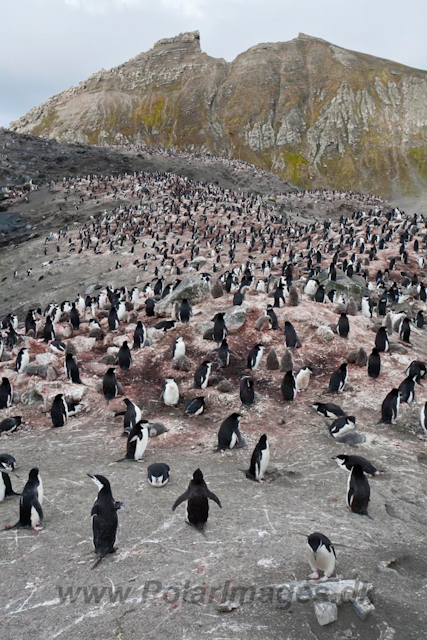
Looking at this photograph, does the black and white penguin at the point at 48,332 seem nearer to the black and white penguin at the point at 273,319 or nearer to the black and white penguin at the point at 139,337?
the black and white penguin at the point at 139,337

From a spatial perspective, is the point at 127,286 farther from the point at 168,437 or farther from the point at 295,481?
the point at 295,481

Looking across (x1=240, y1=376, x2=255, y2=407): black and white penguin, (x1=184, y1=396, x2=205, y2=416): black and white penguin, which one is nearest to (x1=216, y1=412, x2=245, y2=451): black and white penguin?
(x1=184, y1=396, x2=205, y2=416): black and white penguin

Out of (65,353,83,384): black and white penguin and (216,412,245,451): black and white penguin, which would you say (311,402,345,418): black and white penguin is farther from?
(65,353,83,384): black and white penguin

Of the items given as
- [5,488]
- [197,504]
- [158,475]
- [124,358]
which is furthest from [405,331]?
[5,488]

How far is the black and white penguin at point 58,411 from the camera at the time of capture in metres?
10.6

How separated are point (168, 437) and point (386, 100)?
128210 millimetres

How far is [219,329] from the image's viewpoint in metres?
13.9

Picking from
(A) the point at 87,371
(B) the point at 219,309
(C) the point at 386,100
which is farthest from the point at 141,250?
(C) the point at 386,100

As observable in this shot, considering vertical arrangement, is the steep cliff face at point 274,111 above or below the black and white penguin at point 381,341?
above

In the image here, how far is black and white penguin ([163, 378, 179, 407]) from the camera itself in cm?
1126

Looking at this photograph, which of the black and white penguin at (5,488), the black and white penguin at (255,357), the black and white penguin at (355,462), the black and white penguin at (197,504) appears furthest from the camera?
the black and white penguin at (255,357)

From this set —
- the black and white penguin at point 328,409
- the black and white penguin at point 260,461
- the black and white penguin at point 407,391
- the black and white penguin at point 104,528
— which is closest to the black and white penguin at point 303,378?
the black and white penguin at point 328,409

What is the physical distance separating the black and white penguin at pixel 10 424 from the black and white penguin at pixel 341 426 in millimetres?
6837

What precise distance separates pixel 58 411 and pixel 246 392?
4.25 m
